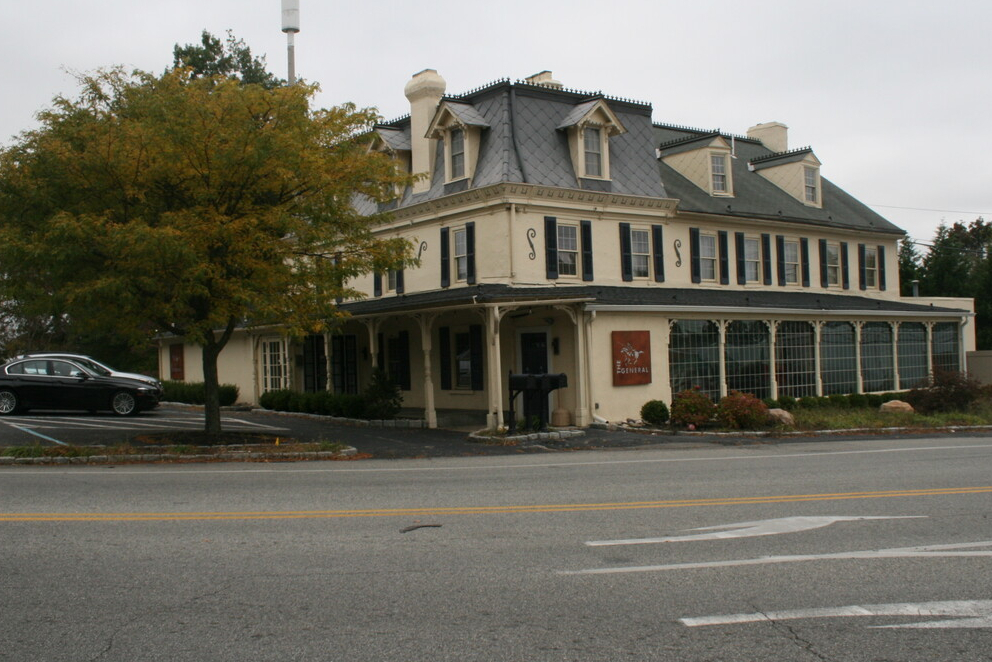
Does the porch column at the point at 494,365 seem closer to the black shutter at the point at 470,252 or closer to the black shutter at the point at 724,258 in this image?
the black shutter at the point at 470,252

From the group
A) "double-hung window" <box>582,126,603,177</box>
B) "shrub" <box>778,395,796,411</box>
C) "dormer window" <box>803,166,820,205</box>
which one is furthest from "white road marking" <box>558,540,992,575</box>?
"dormer window" <box>803,166,820,205</box>

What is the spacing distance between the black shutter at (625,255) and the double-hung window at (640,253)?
0.23 m

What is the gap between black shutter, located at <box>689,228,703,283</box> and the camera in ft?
88.4

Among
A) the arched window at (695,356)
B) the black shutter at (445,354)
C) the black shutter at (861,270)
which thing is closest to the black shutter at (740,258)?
the arched window at (695,356)

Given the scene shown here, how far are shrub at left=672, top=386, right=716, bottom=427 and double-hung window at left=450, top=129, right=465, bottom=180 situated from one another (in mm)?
8566

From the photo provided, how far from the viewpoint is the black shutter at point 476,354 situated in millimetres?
24656

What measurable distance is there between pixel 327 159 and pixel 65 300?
18.2ft

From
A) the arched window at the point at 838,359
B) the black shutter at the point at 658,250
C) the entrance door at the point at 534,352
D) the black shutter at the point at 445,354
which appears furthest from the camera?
the arched window at the point at 838,359

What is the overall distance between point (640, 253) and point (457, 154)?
597cm

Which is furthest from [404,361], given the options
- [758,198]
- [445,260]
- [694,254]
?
[758,198]

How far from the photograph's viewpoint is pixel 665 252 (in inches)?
1032

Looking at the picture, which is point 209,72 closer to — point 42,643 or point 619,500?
point 619,500

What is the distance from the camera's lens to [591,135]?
2492 centimetres

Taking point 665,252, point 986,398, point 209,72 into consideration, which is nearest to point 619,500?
point 665,252
